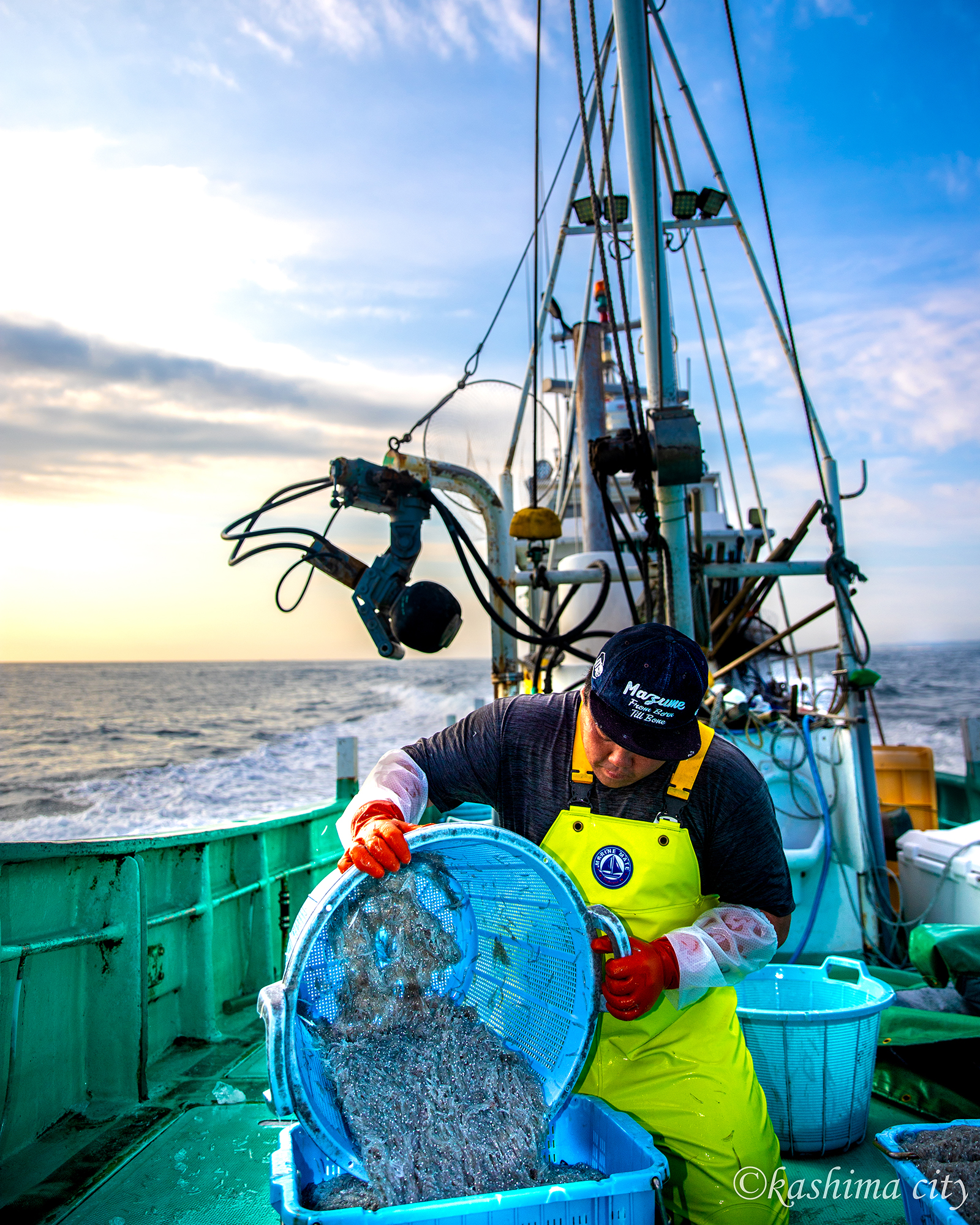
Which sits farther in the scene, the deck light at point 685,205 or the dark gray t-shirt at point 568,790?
the deck light at point 685,205

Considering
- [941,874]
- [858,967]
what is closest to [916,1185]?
[858,967]

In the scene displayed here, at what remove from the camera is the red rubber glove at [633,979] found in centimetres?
166

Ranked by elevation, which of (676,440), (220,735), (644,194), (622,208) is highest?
(622,208)

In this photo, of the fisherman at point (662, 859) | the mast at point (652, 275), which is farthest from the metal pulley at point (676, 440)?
the fisherman at point (662, 859)

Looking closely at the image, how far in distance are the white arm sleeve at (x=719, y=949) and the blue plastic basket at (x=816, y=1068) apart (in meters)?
0.78

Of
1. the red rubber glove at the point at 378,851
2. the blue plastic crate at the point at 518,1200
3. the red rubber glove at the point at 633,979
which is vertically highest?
the red rubber glove at the point at 378,851

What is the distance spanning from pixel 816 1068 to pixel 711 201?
5.21 metres

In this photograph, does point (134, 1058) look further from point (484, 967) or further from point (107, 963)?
point (484, 967)

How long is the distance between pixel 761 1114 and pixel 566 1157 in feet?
1.62

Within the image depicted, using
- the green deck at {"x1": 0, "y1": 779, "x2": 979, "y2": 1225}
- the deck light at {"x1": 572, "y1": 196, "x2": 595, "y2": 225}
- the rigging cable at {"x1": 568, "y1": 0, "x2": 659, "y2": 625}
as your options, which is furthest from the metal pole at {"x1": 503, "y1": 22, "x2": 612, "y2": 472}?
the green deck at {"x1": 0, "y1": 779, "x2": 979, "y2": 1225}

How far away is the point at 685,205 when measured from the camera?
5.63 meters

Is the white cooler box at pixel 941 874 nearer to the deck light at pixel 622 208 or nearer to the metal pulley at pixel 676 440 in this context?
the metal pulley at pixel 676 440

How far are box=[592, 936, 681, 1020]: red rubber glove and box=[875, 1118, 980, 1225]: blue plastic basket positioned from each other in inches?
18.7

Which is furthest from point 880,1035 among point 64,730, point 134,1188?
point 64,730
